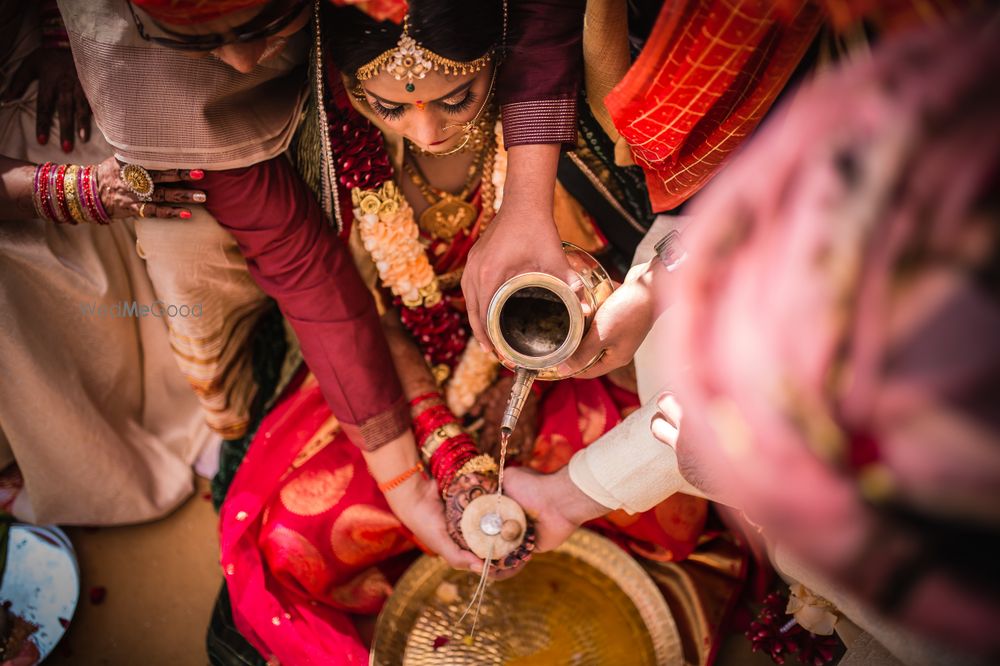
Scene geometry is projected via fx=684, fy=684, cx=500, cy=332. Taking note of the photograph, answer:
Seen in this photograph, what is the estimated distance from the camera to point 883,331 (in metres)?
0.33

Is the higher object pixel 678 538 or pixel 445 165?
pixel 445 165

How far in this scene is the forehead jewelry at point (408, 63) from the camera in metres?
0.90

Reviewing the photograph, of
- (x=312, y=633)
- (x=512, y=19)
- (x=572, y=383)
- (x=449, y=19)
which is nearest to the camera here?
(x=449, y=19)

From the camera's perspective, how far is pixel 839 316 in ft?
1.08

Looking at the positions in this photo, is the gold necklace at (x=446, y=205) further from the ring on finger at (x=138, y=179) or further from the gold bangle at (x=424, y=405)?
the ring on finger at (x=138, y=179)

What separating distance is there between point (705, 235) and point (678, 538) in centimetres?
106

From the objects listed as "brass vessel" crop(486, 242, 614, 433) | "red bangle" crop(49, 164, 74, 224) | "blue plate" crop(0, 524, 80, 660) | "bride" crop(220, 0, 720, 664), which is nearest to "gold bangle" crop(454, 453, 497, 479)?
"bride" crop(220, 0, 720, 664)

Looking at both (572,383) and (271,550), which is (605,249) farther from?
(271,550)

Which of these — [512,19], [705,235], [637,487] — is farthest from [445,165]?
[705,235]

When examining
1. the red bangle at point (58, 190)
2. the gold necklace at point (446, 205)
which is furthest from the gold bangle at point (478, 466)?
the red bangle at point (58, 190)

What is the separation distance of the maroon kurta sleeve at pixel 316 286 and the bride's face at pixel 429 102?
23cm

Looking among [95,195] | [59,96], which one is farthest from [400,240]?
[59,96]

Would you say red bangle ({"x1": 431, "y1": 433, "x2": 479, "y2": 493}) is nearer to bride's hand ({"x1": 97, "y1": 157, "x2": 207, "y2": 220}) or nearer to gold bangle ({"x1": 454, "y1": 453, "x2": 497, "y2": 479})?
gold bangle ({"x1": 454, "y1": 453, "x2": 497, "y2": 479})

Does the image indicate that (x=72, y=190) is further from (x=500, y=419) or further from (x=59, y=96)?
(x=500, y=419)
